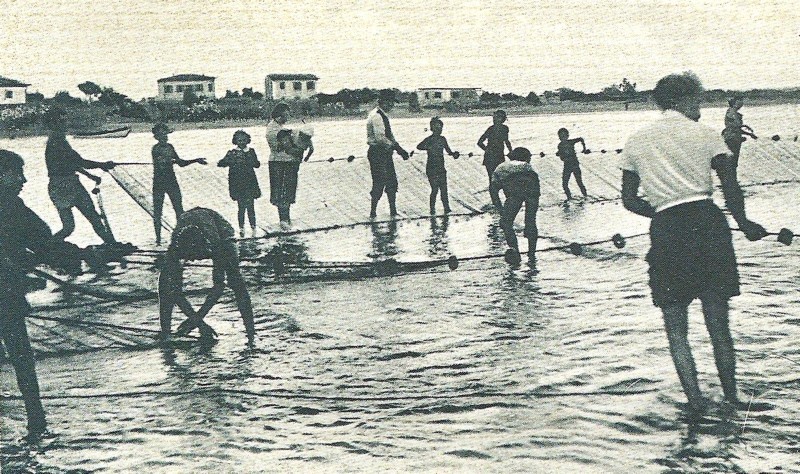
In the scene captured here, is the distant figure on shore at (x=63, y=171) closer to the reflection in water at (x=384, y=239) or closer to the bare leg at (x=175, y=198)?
the bare leg at (x=175, y=198)

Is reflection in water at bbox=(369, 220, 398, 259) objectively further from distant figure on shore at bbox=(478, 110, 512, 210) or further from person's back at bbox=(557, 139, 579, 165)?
person's back at bbox=(557, 139, 579, 165)

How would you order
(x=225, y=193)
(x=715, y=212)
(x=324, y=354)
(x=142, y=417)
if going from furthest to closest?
(x=225, y=193), (x=324, y=354), (x=142, y=417), (x=715, y=212)

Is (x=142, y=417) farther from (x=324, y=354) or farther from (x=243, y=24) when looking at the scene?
(x=243, y=24)

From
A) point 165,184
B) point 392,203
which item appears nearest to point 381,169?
point 392,203

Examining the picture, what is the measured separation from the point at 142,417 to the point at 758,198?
14246 mm

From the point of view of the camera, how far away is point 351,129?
224 feet

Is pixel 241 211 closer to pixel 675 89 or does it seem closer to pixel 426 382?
pixel 426 382

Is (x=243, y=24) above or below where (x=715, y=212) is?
above

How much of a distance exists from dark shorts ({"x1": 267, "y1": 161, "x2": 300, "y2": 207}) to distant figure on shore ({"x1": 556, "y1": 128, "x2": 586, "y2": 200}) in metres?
5.12

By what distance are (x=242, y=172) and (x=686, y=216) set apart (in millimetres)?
8130

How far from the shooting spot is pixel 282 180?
38.3ft

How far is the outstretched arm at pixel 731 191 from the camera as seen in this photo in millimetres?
4133

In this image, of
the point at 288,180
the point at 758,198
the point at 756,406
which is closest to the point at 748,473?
the point at 756,406

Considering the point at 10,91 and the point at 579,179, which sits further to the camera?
the point at 579,179
